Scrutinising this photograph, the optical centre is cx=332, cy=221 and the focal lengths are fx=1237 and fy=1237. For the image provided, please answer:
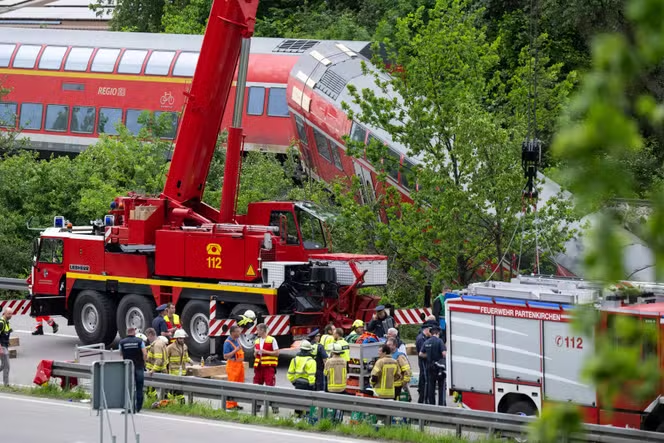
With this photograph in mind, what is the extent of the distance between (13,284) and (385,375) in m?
15.8

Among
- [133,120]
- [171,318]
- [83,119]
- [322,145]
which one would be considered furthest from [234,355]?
[83,119]

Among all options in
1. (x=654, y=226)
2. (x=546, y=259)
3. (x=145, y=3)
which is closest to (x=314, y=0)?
(x=145, y=3)

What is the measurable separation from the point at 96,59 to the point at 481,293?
1111 inches

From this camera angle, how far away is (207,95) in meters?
23.0

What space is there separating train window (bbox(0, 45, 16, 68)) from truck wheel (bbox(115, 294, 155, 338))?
2246 cm

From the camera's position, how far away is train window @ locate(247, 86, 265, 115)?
38.2 m

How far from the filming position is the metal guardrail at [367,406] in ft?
46.0

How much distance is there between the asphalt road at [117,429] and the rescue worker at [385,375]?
3.17ft

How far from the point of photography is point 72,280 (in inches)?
963

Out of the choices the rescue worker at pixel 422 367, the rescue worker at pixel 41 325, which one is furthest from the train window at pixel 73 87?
the rescue worker at pixel 422 367

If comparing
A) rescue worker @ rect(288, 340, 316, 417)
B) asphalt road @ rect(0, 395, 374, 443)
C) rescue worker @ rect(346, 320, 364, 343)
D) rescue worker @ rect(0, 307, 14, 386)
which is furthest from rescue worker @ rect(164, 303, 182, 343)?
rescue worker @ rect(288, 340, 316, 417)

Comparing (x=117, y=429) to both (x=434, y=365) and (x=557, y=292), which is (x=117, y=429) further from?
(x=557, y=292)

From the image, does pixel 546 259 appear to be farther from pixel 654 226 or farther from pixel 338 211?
pixel 654 226

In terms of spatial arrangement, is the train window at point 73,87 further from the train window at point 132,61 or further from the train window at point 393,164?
the train window at point 393,164
